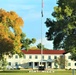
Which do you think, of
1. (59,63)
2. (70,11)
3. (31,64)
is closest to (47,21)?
(70,11)

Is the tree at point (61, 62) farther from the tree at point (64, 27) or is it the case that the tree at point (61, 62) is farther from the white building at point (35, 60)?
the tree at point (64, 27)

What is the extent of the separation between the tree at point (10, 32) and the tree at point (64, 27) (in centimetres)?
1219

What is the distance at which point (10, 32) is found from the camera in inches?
3105

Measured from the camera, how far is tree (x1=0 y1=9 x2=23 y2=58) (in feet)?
248

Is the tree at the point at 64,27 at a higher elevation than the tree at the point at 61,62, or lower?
higher

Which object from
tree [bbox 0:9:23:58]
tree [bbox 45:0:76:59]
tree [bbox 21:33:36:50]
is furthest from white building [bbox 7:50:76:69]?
tree [bbox 45:0:76:59]

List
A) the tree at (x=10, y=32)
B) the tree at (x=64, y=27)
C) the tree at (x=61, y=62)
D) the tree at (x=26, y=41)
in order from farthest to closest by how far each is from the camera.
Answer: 1. the tree at (x=61, y=62)
2. the tree at (x=26, y=41)
3. the tree at (x=10, y=32)
4. the tree at (x=64, y=27)

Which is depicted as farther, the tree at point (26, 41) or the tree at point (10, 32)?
the tree at point (26, 41)

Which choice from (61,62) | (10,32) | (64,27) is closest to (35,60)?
(61,62)

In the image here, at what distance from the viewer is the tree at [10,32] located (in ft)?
248

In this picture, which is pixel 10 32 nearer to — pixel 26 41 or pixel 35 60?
pixel 26 41

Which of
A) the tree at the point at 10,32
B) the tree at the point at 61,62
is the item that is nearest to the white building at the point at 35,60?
the tree at the point at 61,62

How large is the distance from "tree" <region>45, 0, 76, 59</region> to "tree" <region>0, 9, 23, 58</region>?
12185mm

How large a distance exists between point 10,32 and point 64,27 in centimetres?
1955
